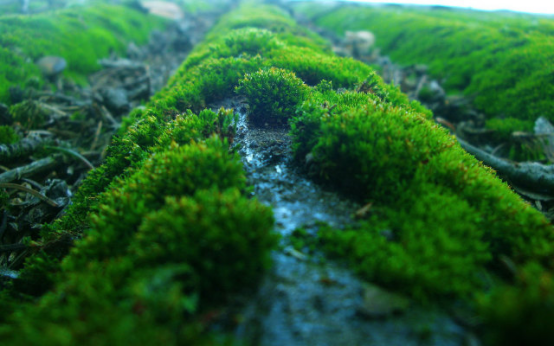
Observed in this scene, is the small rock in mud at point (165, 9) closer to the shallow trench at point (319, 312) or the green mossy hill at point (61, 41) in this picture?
the green mossy hill at point (61, 41)

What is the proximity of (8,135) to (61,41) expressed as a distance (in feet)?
27.0

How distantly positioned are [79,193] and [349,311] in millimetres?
5560

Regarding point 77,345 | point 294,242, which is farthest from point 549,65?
point 77,345

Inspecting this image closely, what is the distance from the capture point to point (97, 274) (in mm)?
3105

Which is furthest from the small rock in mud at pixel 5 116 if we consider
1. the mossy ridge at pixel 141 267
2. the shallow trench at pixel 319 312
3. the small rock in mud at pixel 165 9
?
the small rock in mud at pixel 165 9

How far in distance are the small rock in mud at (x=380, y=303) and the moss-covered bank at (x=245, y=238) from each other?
127mm

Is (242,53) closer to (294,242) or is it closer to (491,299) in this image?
(294,242)

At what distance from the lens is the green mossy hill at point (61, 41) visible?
10.7 m

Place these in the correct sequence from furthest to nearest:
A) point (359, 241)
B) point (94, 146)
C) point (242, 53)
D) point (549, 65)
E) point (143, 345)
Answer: point (549, 65)
point (242, 53)
point (94, 146)
point (359, 241)
point (143, 345)

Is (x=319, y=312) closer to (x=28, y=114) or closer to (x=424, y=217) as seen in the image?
(x=424, y=217)

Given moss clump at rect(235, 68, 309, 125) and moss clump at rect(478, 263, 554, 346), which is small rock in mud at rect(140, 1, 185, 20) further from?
moss clump at rect(478, 263, 554, 346)

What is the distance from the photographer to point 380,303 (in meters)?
2.92

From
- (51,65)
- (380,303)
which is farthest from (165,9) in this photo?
(380,303)

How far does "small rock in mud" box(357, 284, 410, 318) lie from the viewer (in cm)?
286
